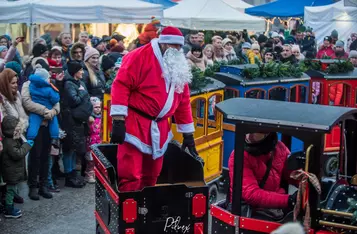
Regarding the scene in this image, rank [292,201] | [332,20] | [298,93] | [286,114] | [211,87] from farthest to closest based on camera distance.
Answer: [332,20], [298,93], [211,87], [292,201], [286,114]

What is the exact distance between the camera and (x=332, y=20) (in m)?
21.1

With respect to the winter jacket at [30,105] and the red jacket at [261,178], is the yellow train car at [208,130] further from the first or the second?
the red jacket at [261,178]

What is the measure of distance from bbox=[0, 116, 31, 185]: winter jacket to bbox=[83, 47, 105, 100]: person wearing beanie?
84.4 inches

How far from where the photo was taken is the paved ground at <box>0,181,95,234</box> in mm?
6844

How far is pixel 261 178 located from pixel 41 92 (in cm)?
362

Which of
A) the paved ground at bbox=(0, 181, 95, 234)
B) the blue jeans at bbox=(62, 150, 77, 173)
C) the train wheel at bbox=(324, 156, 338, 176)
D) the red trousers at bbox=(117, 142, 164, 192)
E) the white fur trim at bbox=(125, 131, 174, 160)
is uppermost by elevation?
the white fur trim at bbox=(125, 131, 174, 160)

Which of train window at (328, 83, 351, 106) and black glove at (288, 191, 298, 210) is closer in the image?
black glove at (288, 191, 298, 210)

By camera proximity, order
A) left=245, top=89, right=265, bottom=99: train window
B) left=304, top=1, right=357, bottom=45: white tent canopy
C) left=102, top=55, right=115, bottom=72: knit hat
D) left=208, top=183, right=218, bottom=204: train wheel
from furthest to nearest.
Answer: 1. left=304, top=1, right=357, bottom=45: white tent canopy
2. left=102, top=55, right=115, bottom=72: knit hat
3. left=245, top=89, right=265, bottom=99: train window
4. left=208, top=183, right=218, bottom=204: train wheel

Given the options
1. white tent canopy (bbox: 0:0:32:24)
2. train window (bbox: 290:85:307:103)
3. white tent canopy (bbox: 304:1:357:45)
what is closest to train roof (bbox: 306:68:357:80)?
train window (bbox: 290:85:307:103)

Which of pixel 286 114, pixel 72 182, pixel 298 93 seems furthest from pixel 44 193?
pixel 286 114

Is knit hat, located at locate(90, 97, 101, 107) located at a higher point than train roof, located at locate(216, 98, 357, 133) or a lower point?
lower

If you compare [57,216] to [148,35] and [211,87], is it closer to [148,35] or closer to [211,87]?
[211,87]

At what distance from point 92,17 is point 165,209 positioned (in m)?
8.82

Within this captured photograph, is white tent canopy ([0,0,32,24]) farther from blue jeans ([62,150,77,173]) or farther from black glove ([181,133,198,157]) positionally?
black glove ([181,133,198,157])
